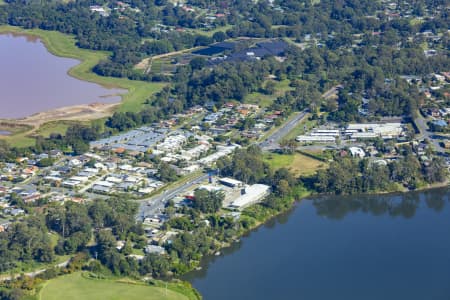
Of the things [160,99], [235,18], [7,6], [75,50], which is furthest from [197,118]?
[7,6]

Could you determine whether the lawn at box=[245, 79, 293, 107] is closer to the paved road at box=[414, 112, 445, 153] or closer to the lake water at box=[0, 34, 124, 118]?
the lake water at box=[0, 34, 124, 118]

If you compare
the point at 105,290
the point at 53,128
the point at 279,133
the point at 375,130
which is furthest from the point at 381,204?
the point at 53,128

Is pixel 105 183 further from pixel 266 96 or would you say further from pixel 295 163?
pixel 266 96

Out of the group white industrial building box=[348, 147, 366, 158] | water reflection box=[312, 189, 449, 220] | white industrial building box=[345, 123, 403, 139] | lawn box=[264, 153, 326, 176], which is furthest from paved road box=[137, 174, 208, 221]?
white industrial building box=[345, 123, 403, 139]

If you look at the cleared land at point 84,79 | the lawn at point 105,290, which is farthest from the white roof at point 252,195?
the cleared land at point 84,79

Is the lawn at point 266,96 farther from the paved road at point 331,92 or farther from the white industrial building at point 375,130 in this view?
the white industrial building at point 375,130
